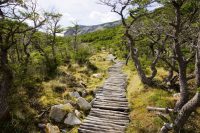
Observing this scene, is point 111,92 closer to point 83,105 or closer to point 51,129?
point 83,105

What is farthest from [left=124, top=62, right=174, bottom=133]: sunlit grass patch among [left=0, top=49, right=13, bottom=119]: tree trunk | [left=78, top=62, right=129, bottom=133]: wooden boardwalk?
[left=0, top=49, right=13, bottom=119]: tree trunk

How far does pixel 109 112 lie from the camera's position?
49.0 feet

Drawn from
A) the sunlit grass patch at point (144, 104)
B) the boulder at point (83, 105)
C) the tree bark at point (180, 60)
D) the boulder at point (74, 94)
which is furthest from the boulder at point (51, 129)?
the tree bark at point (180, 60)

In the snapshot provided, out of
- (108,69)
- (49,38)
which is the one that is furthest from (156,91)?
(49,38)

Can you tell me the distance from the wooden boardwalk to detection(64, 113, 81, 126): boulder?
335 millimetres

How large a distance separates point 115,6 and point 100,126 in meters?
9.10

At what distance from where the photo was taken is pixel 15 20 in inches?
531

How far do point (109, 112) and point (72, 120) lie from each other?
7.97ft

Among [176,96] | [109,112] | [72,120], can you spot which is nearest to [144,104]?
[176,96]

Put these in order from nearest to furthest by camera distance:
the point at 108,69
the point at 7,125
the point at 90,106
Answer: the point at 7,125
the point at 90,106
the point at 108,69

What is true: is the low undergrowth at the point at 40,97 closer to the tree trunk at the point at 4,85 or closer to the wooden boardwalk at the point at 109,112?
the tree trunk at the point at 4,85

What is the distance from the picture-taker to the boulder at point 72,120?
13334mm

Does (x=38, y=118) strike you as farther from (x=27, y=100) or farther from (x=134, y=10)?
(x=134, y=10)

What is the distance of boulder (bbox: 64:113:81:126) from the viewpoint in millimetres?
13334
